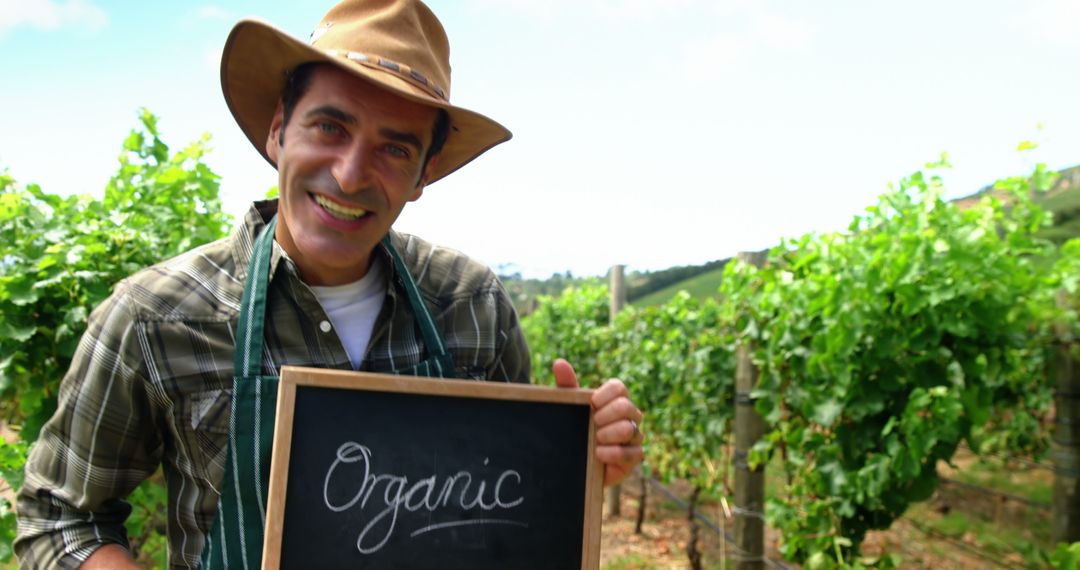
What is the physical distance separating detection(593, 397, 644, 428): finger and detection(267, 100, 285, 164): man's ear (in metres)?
0.86

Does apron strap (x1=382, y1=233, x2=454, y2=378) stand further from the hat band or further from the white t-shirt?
the hat band

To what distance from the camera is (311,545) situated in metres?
1.36

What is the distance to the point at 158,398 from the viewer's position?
150cm

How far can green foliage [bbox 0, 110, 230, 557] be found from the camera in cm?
259

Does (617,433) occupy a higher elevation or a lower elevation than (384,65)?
lower

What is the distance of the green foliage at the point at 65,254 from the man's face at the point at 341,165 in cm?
142

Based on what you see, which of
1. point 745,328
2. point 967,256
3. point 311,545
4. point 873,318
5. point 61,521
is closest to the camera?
point 311,545

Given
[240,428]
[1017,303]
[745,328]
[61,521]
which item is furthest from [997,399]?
[61,521]

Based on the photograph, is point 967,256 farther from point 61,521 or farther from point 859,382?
point 61,521

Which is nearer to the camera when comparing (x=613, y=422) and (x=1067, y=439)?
(x=613, y=422)

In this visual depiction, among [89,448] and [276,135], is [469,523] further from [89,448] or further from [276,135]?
[276,135]

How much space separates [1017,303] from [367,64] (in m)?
2.58

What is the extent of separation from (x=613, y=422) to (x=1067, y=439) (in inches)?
100

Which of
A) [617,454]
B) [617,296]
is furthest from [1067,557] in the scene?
[617,296]
